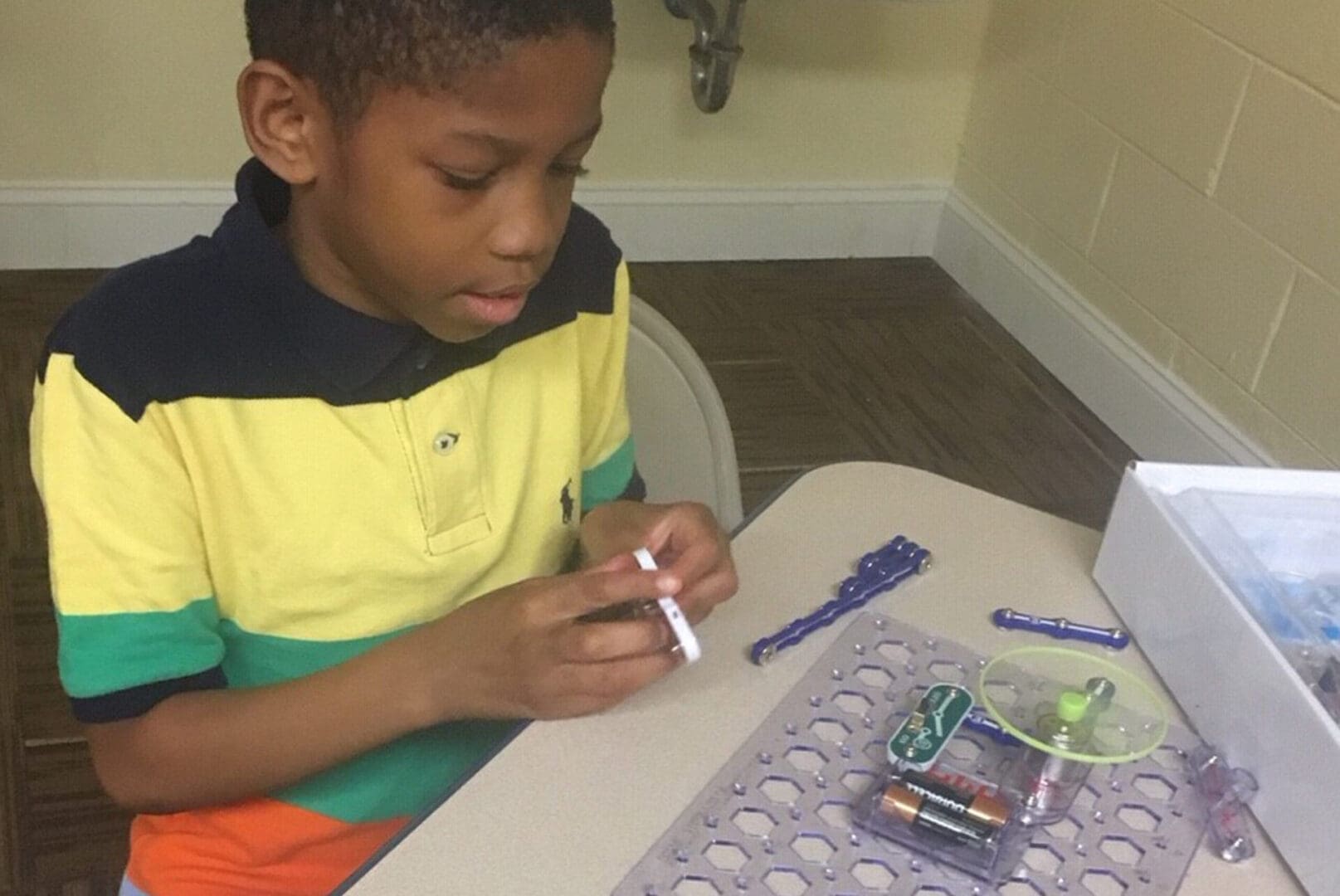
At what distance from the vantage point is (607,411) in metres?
0.92

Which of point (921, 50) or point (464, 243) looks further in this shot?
point (921, 50)

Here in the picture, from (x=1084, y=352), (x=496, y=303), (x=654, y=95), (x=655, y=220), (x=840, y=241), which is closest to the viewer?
(x=496, y=303)

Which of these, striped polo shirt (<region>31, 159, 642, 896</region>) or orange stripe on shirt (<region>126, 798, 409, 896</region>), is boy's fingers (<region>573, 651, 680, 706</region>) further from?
orange stripe on shirt (<region>126, 798, 409, 896</region>)

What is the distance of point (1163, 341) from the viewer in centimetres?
213

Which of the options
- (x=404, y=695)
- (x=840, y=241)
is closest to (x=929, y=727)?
(x=404, y=695)

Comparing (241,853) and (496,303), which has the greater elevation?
(496,303)

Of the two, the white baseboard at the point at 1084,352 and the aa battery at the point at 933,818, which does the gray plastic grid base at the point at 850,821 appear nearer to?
the aa battery at the point at 933,818

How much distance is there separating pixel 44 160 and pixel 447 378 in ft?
5.54

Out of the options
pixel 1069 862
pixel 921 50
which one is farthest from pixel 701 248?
pixel 1069 862

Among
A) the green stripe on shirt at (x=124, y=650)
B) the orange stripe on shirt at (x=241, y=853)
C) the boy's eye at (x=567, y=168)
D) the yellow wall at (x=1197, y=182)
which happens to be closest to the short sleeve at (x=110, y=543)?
the green stripe on shirt at (x=124, y=650)

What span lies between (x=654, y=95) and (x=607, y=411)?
161 centimetres

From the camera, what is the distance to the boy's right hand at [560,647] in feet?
2.11

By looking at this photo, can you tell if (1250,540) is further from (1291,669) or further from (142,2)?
(142,2)

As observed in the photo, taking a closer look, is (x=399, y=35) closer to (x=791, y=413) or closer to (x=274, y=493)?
(x=274, y=493)
